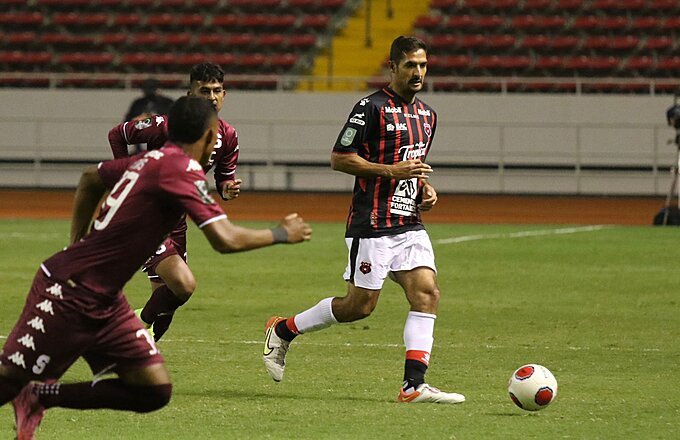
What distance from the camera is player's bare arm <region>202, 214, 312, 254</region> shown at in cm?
562

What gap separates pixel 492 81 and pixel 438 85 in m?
1.65

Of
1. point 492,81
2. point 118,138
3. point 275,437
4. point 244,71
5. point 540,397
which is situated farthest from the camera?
point 244,71

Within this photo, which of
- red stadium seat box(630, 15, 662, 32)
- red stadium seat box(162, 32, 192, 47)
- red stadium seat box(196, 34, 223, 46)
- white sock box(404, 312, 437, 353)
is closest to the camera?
white sock box(404, 312, 437, 353)

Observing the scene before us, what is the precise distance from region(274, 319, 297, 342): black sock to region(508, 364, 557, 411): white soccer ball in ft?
6.05

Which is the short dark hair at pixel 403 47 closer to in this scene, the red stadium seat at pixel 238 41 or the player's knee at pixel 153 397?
the player's knee at pixel 153 397

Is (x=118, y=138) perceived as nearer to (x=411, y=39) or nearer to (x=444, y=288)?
(x=411, y=39)

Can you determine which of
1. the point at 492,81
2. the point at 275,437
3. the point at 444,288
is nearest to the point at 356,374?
the point at 275,437

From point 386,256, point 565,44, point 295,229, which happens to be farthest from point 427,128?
point 565,44

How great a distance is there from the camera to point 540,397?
23.8 feet

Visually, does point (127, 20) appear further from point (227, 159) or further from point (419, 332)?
point (419, 332)

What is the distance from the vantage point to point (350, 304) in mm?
8281

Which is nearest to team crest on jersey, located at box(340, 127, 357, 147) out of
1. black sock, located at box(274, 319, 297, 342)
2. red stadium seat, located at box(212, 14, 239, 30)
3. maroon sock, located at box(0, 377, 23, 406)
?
black sock, located at box(274, 319, 297, 342)

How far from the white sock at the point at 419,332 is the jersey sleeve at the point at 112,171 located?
2.39 m

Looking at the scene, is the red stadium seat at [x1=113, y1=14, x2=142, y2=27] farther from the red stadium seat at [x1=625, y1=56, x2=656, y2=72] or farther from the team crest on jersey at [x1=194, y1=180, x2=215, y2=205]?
the team crest on jersey at [x1=194, y1=180, x2=215, y2=205]
